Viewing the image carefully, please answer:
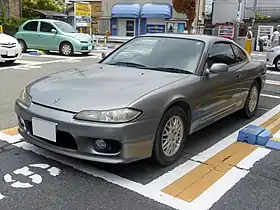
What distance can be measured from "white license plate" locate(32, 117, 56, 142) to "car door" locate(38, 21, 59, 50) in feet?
37.8

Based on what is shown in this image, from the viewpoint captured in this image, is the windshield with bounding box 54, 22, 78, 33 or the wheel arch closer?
the wheel arch

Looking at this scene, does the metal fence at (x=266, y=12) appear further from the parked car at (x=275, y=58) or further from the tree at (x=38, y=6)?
the tree at (x=38, y=6)

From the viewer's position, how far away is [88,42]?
14273 millimetres

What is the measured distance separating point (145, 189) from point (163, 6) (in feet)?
84.0

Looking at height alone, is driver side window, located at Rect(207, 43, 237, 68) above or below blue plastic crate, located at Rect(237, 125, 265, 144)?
above

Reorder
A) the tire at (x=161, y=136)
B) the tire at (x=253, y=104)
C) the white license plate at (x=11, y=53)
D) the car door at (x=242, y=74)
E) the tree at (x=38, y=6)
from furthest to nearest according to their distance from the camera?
the tree at (x=38, y=6) < the white license plate at (x=11, y=53) < the tire at (x=253, y=104) < the car door at (x=242, y=74) < the tire at (x=161, y=136)

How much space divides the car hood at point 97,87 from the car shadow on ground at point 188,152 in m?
0.73

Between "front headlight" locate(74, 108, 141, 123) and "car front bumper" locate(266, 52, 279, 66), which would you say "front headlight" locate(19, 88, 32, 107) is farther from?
"car front bumper" locate(266, 52, 279, 66)

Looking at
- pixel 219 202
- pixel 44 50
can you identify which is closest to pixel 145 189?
pixel 219 202

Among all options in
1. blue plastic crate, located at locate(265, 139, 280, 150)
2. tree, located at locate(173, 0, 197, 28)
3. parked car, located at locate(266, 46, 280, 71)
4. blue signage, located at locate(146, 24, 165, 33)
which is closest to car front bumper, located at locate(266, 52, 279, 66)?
parked car, located at locate(266, 46, 280, 71)

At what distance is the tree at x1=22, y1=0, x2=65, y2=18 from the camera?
28812 millimetres

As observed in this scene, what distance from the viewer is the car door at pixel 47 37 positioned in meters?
14.0

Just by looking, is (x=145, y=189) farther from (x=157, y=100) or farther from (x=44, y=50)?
(x=44, y=50)

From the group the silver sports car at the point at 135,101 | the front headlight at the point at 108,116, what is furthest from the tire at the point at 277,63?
the front headlight at the point at 108,116
